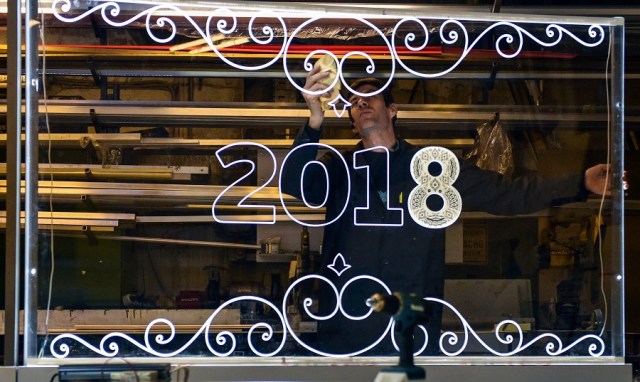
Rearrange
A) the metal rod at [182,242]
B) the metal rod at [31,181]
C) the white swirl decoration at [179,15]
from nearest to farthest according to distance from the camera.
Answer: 1. the metal rod at [31,181]
2. the white swirl decoration at [179,15]
3. the metal rod at [182,242]

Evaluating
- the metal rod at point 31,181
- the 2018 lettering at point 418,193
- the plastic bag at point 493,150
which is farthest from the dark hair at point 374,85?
the metal rod at point 31,181

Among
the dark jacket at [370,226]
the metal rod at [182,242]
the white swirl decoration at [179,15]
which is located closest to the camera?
the white swirl decoration at [179,15]

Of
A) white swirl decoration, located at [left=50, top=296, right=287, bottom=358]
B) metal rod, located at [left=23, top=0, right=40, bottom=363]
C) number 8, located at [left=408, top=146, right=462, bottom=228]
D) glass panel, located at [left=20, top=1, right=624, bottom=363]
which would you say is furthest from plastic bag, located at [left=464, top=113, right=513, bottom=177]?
metal rod, located at [left=23, top=0, right=40, bottom=363]

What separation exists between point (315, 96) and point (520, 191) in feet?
3.01

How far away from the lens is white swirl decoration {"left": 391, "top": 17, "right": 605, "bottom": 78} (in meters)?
3.70

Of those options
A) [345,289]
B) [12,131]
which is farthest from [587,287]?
[12,131]

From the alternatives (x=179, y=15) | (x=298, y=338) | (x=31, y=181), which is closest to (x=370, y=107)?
(x=179, y=15)

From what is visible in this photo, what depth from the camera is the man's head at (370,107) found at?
369cm

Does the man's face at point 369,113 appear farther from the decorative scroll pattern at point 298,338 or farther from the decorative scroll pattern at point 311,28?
the decorative scroll pattern at point 298,338

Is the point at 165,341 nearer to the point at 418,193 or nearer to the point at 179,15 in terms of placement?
the point at 418,193

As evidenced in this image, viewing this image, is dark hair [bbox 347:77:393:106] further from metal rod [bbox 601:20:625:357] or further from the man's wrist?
metal rod [bbox 601:20:625:357]

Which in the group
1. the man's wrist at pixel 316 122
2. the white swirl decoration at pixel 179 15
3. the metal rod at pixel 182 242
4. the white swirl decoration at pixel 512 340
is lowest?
the white swirl decoration at pixel 512 340

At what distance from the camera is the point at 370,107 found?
3.75 metres

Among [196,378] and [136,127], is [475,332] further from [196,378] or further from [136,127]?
[136,127]
